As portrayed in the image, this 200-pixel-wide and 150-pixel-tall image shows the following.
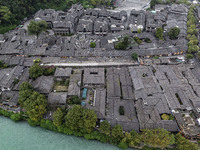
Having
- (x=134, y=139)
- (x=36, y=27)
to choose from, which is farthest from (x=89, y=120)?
(x=36, y=27)

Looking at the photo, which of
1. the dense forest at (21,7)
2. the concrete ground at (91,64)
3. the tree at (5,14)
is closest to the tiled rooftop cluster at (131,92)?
the concrete ground at (91,64)

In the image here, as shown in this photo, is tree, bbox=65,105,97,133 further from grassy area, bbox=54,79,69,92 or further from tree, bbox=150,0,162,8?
tree, bbox=150,0,162,8

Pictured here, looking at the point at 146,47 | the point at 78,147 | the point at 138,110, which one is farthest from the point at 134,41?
the point at 78,147

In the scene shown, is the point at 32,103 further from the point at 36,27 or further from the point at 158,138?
the point at 36,27

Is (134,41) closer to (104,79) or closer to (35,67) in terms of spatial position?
(104,79)

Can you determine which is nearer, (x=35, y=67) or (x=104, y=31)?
(x=35, y=67)

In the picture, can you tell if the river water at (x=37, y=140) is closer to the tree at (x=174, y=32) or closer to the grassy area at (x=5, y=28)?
the grassy area at (x=5, y=28)

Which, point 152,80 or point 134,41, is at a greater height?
point 134,41
